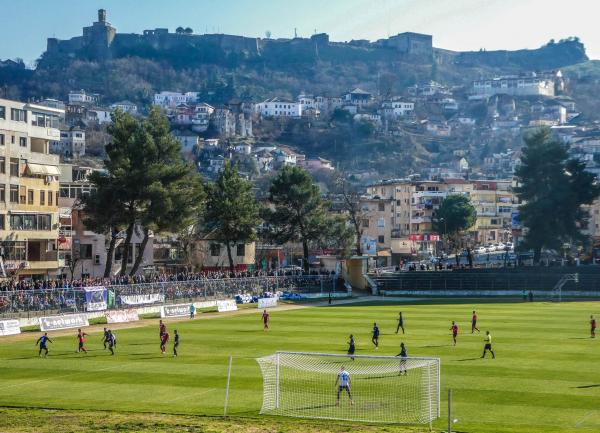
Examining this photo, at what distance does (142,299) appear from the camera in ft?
254

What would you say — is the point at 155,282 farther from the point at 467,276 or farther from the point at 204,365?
the point at 467,276

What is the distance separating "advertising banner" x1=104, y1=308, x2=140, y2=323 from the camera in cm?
7038

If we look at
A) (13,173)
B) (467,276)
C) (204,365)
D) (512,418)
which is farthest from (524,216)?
(512,418)

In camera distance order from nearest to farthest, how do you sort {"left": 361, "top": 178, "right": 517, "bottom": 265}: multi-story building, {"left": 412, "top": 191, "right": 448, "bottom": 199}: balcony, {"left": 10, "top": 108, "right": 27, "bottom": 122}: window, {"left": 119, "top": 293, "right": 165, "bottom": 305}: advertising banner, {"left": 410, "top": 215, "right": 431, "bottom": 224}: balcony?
1. {"left": 119, "top": 293, "right": 165, "bottom": 305}: advertising banner
2. {"left": 10, "top": 108, "right": 27, "bottom": 122}: window
3. {"left": 361, "top": 178, "right": 517, "bottom": 265}: multi-story building
4. {"left": 410, "top": 215, "right": 431, "bottom": 224}: balcony
5. {"left": 412, "top": 191, "right": 448, "bottom": 199}: balcony

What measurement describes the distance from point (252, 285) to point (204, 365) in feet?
151

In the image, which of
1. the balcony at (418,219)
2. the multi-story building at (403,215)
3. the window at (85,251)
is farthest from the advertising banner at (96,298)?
the balcony at (418,219)

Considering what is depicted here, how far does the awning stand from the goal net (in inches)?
2004

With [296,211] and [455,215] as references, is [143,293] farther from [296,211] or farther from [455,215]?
[455,215]

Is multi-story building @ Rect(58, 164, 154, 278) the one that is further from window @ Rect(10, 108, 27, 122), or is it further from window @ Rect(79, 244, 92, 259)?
window @ Rect(10, 108, 27, 122)

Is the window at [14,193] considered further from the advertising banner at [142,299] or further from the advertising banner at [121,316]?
the advertising banner at [121,316]

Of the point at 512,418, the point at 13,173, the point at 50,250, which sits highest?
the point at 13,173

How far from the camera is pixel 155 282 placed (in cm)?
8188

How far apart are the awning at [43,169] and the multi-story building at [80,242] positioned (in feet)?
29.4

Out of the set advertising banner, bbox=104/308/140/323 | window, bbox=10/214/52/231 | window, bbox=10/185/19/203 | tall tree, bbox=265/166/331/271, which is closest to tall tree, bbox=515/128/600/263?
tall tree, bbox=265/166/331/271
